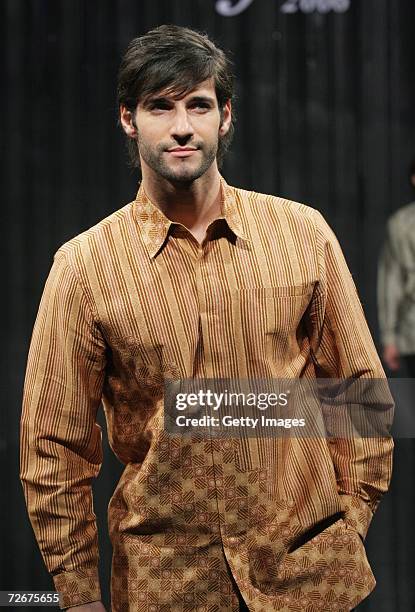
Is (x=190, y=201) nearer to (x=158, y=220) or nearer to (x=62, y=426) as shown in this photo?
(x=158, y=220)

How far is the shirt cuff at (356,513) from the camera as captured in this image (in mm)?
1820

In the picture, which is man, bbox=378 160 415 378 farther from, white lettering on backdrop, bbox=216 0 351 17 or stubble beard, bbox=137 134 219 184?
stubble beard, bbox=137 134 219 184

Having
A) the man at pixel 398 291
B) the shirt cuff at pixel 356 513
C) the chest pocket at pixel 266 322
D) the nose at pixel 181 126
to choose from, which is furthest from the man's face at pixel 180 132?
the man at pixel 398 291

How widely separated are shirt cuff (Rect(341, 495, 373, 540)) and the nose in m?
0.62

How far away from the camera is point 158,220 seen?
1.82 meters

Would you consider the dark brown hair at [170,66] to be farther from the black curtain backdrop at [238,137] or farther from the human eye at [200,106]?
the black curtain backdrop at [238,137]

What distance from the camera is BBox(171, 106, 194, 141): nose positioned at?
176 cm

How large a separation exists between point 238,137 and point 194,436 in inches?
44.3

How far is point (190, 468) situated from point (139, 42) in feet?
2.19

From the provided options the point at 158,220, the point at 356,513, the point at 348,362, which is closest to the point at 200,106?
the point at 158,220

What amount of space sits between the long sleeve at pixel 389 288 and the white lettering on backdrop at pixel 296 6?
1.66 feet

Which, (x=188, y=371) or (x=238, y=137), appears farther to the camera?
(x=238, y=137)

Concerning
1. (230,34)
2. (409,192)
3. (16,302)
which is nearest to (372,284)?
(409,192)

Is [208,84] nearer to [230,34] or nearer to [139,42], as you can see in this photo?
[139,42]
